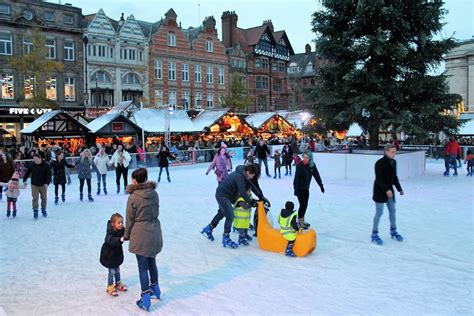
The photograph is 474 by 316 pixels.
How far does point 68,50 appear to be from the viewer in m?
35.2

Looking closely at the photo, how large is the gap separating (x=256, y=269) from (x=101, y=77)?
3378cm

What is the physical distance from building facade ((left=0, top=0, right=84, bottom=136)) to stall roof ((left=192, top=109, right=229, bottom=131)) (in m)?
10.5

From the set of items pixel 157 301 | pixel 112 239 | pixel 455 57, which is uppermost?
pixel 455 57

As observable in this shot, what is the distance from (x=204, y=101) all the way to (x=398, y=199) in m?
34.9

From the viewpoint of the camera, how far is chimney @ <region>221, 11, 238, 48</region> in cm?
5194

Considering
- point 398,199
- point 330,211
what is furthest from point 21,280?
point 398,199

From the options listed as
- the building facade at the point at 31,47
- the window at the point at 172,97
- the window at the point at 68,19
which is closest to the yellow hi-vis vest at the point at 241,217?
the building facade at the point at 31,47

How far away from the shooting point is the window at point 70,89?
35281 mm

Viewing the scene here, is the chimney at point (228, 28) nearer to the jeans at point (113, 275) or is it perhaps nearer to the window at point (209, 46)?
the window at point (209, 46)

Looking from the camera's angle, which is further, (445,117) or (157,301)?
(445,117)

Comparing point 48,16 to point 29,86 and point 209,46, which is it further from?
point 209,46

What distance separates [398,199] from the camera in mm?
11922

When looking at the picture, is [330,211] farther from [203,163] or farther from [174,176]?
[203,163]

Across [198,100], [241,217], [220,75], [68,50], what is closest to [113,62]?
[68,50]
